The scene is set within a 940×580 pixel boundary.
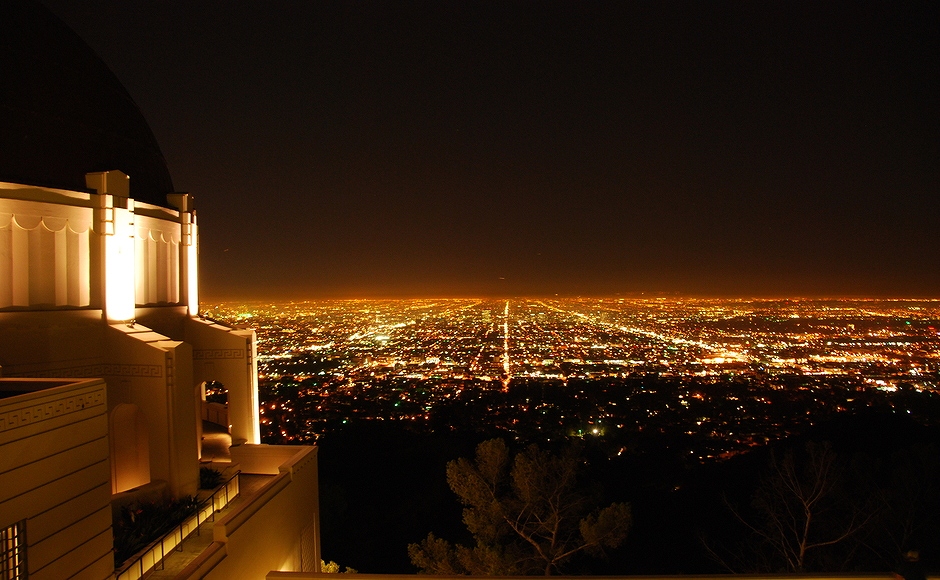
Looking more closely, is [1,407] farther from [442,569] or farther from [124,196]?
[442,569]

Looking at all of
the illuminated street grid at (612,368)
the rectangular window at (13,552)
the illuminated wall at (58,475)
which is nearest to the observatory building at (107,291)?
the illuminated wall at (58,475)

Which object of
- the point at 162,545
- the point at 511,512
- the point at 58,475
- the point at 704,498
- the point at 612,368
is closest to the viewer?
the point at 58,475

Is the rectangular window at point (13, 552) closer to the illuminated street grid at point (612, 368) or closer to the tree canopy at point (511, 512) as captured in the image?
the tree canopy at point (511, 512)

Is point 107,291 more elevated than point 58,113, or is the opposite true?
point 58,113

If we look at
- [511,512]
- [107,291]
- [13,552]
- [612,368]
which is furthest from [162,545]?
[612,368]

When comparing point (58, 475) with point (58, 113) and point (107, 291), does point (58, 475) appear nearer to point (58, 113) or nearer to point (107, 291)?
point (107, 291)

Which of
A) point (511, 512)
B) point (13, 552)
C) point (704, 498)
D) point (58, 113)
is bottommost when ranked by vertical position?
point (704, 498)
